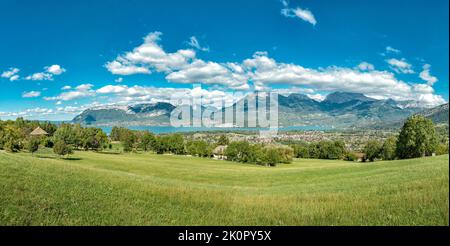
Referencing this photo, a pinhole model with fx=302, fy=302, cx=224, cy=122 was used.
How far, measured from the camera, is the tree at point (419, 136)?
6856 cm

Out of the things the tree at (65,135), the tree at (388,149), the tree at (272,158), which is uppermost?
the tree at (65,135)

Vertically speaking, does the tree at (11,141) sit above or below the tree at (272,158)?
above

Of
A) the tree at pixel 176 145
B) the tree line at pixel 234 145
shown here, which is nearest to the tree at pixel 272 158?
the tree line at pixel 234 145

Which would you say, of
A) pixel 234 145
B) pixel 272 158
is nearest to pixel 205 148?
pixel 234 145

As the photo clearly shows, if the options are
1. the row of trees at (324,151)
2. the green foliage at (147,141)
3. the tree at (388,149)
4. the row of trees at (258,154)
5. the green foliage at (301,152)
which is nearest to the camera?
the tree at (388,149)

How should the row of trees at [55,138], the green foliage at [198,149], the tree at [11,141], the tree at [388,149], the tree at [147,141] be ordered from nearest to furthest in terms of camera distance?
the row of trees at [55,138] → the tree at [11,141] → the tree at [388,149] → the green foliage at [198,149] → the tree at [147,141]

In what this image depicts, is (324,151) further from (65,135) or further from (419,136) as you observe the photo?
(65,135)

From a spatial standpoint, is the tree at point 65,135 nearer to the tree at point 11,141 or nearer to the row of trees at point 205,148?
the tree at point 11,141

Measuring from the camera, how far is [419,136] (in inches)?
2709

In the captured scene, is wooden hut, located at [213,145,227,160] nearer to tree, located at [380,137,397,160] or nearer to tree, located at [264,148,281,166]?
tree, located at [264,148,281,166]

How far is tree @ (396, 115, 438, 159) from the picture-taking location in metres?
68.6

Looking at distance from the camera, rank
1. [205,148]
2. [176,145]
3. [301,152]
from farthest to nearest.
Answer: [301,152] < [176,145] < [205,148]

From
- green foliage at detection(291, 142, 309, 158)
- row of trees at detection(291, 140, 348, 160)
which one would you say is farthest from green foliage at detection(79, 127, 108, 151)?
row of trees at detection(291, 140, 348, 160)
